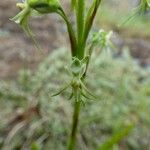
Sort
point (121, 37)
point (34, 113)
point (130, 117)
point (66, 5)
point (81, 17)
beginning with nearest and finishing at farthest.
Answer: point (81, 17), point (34, 113), point (130, 117), point (121, 37), point (66, 5)

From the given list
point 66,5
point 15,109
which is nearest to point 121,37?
point 66,5

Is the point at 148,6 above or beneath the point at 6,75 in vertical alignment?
above

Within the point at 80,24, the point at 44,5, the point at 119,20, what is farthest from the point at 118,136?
the point at 119,20

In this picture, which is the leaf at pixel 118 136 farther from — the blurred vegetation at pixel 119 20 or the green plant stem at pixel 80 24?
the blurred vegetation at pixel 119 20

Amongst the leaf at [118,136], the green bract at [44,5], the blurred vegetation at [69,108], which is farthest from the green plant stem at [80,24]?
the blurred vegetation at [69,108]

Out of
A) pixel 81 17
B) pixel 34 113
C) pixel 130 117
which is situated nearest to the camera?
pixel 81 17

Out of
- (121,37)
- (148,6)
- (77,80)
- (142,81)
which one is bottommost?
(121,37)

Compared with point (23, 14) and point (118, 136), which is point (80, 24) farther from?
point (118, 136)

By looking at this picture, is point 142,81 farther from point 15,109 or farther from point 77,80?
point 77,80
